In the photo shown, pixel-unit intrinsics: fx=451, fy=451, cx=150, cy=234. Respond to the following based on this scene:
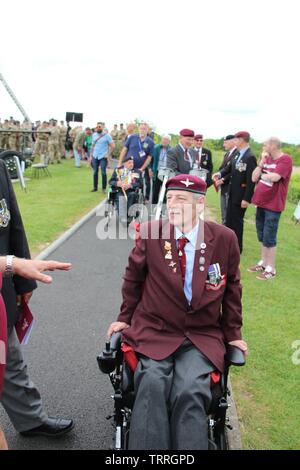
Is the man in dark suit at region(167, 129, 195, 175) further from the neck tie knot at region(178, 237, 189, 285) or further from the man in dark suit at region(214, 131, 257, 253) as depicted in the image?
the neck tie knot at region(178, 237, 189, 285)

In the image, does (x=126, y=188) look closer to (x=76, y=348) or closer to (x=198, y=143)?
(x=198, y=143)

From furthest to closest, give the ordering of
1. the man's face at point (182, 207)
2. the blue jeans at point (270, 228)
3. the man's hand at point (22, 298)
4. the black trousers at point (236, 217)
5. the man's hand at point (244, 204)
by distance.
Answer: the black trousers at point (236, 217), the man's hand at point (244, 204), the blue jeans at point (270, 228), the man's face at point (182, 207), the man's hand at point (22, 298)

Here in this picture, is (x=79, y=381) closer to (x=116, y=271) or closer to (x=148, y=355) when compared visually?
(x=148, y=355)

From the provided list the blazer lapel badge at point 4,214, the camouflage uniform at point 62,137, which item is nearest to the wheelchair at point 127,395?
the blazer lapel badge at point 4,214

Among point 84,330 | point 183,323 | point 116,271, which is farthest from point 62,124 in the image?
point 183,323

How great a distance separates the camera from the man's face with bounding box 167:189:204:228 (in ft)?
10.4

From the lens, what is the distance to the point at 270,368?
429 centimetres

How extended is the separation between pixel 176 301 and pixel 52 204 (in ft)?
33.4

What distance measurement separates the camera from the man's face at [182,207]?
318cm

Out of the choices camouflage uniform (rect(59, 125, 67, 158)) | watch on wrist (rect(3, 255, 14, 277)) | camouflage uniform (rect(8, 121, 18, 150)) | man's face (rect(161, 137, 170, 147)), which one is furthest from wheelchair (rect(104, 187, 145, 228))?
camouflage uniform (rect(59, 125, 67, 158))

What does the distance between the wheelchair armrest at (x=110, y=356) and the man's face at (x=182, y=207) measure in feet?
2.99

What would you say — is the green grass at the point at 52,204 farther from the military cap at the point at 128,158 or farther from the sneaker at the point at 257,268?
the sneaker at the point at 257,268

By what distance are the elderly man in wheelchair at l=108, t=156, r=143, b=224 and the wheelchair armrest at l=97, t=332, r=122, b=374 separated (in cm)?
730

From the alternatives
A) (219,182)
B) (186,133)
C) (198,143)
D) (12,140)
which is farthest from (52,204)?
(12,140)
